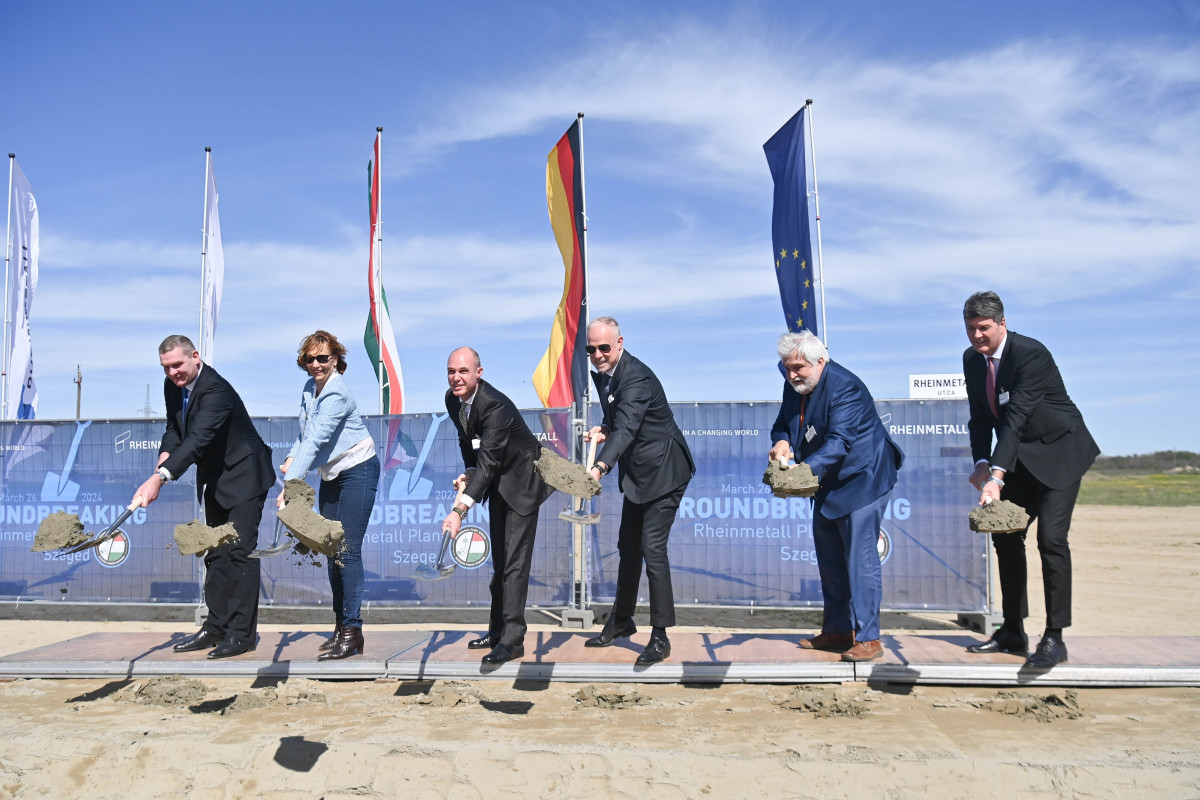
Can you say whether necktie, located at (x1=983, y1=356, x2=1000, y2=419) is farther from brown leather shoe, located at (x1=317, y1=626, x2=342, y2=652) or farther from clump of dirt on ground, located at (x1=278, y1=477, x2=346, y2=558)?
brown leather shoe, located at (x1=317, y1=626, x2=342, y2=652)

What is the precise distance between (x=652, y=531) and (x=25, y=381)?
455 inches

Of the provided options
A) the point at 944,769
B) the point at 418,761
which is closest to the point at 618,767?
the point at 418,761

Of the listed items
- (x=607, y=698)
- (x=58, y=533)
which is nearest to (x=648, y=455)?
(x=607, y=698)

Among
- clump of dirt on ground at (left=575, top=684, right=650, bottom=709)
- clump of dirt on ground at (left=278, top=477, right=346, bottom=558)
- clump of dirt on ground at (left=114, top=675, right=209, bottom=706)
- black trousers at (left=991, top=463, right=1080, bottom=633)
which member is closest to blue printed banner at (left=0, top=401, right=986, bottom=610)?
black trousers at (left=991, top=463, right=1080, bottom=633)

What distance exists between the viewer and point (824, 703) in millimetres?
4406

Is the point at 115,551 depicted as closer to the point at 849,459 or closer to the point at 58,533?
the point at 58,533

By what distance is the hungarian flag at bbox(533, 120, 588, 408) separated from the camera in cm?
1019

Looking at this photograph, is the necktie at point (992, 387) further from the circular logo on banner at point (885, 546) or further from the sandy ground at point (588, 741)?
the circular logo on banner at point (885, 546)

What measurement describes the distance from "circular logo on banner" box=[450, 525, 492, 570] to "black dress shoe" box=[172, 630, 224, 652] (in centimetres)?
240

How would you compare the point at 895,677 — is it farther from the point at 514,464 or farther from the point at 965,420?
the point at 965,420

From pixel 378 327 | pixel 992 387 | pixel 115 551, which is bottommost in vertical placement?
pixel 115 551

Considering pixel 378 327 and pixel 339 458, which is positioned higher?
pixel 378 327

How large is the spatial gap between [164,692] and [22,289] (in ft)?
34.1

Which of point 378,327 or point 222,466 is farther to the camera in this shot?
point 378,327
